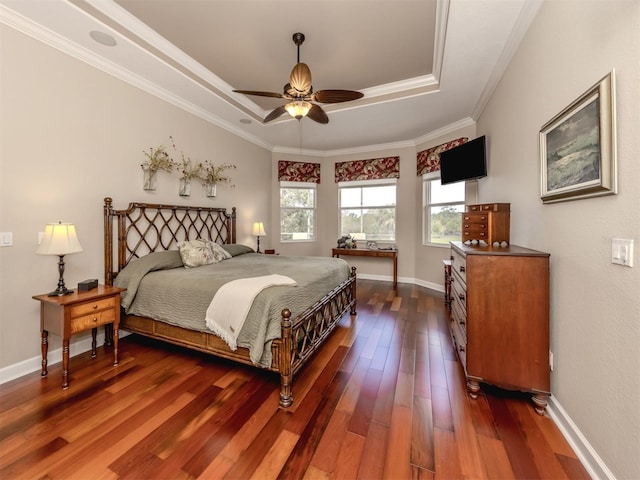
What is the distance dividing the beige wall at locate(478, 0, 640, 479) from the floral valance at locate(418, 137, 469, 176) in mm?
2279

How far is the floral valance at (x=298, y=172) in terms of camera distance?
5637mm

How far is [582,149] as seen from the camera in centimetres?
145

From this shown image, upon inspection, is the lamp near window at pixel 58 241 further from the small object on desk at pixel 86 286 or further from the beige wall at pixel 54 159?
the beige wall at pixel 54 159

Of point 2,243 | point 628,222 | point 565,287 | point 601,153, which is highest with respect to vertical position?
point 601,153

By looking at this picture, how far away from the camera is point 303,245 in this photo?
5922 mm

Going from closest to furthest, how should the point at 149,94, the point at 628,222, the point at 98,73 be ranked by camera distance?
the point at 628,222 → the point at 98,73 → the point at 149,94

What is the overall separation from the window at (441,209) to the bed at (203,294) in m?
2.27

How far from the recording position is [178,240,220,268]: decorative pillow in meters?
3.03

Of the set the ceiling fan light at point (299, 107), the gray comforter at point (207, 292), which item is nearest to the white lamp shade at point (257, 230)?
the gray comforter at point (207, 292)

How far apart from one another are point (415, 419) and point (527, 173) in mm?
2127

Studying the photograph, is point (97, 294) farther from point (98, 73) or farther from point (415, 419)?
point (415, 419)

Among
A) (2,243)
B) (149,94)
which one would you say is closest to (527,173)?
(149,94)

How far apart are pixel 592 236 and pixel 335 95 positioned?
2.23 metres

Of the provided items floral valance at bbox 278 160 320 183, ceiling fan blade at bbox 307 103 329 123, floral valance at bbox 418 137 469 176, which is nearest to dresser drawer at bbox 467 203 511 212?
ceiling fan blade at bbox 307 103 329 123
